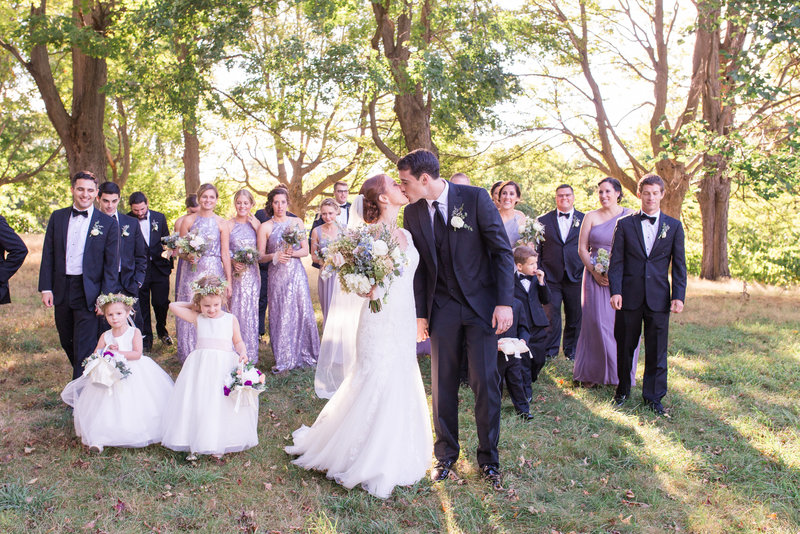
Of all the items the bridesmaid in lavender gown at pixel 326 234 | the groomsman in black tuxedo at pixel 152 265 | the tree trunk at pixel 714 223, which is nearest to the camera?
the bridesmaid in lavender gown at pixel 326 234

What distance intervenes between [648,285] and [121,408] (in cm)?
532

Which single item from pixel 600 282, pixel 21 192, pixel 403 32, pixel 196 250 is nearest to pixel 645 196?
pixel 600 282

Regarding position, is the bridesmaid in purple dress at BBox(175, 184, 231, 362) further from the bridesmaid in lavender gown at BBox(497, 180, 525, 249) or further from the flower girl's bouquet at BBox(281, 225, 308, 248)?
the bridesmaid in lavender gown at BBox(497, 180, 525, 249)

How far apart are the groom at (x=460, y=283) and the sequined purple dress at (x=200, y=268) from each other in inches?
179

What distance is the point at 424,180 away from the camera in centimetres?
489

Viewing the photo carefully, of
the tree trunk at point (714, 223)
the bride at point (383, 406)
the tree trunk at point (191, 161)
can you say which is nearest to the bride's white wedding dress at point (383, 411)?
the bride at point (383, 406)

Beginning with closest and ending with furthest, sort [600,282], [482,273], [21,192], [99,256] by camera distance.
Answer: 1. [482,273]
2. [99,256]
3. [600,282]
4. [21,192]

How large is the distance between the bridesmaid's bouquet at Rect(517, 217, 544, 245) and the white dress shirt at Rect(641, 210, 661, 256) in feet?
6.51

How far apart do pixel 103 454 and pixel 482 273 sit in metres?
3.68

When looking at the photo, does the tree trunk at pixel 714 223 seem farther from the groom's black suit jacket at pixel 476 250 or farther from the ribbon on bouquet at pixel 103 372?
the ribbon on bouquet at pixel 103 372

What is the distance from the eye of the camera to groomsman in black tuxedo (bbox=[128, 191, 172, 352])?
32.3ft

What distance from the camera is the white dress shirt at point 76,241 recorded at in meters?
6.73

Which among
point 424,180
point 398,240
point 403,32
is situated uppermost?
point 403,32

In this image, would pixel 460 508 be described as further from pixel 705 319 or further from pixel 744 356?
pixel 705 319
